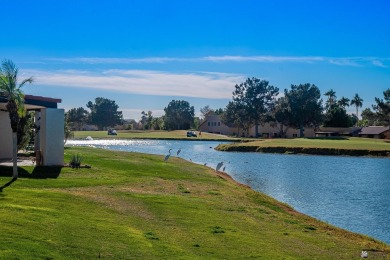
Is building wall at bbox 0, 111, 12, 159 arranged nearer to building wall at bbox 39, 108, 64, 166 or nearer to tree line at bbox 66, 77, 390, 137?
building wall at bbox 39, 108, 64, 166

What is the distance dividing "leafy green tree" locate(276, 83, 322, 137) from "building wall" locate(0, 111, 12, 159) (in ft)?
341

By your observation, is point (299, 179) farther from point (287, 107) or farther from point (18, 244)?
point (287, 107)

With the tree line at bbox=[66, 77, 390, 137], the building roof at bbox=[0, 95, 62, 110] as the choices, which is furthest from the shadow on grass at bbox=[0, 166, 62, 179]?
the tree line at bbox=[66, 77, 390, 137]

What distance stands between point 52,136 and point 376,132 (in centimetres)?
10726

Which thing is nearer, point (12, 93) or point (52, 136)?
point (12, 93)

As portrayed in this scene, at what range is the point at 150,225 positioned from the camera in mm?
16688

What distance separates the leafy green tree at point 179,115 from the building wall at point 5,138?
15353 centimetres

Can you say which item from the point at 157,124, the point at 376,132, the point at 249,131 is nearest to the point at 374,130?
the point at 376,132

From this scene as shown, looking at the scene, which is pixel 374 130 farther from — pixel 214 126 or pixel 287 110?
pixel 214 126

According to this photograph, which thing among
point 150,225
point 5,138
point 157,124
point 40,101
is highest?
point 40,101

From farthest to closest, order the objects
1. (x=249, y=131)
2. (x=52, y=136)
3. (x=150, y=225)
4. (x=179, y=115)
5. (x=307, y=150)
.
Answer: (x=179, y=115)
(x=249, y=131)
(x=307, y=150)
(x=52, y=136)
(x=150, y=225)

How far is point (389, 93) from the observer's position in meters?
128

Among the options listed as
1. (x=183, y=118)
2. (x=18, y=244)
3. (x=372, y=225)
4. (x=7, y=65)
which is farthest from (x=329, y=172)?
(x=183, y=118)

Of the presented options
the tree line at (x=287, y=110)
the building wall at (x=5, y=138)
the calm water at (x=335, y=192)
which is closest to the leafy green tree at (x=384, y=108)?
the tree line at (x=287, y=110)
